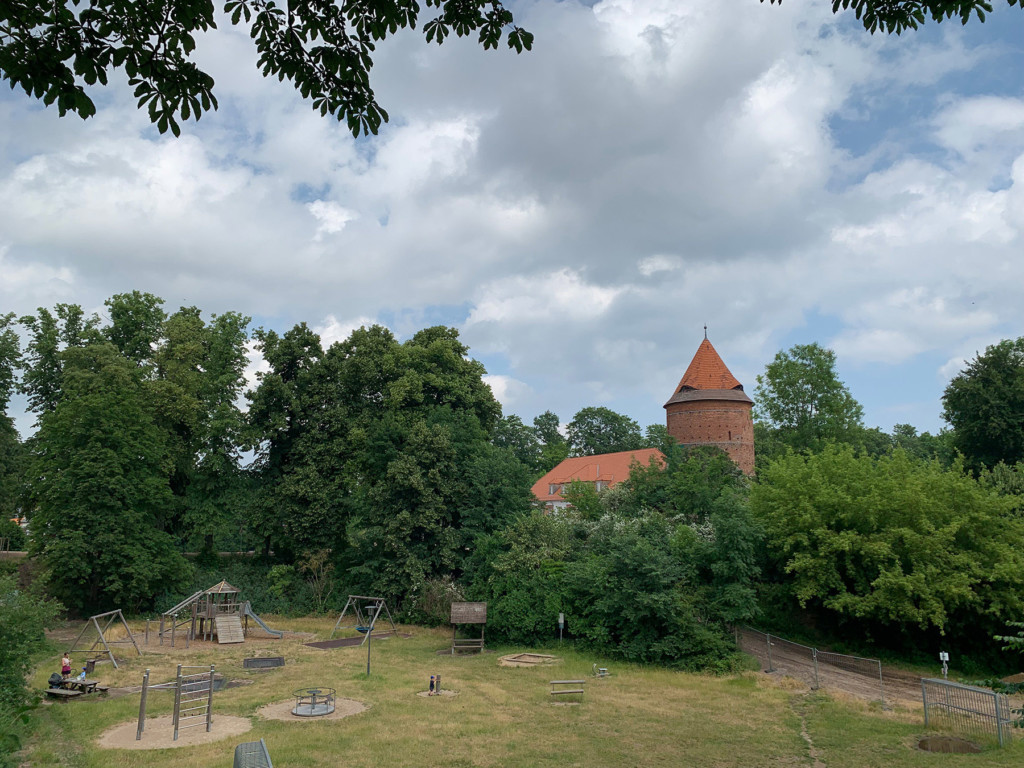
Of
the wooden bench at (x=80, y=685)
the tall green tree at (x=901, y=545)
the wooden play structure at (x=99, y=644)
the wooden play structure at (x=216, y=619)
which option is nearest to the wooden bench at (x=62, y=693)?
the wooden bench at (x=80, y=685)

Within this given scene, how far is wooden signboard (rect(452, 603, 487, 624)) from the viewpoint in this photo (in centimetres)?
2548

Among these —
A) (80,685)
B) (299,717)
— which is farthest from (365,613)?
(299,717)

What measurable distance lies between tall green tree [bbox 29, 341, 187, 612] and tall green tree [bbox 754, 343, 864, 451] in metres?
36.0

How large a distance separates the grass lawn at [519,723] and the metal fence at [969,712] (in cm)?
49

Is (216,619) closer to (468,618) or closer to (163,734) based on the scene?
(468,618)

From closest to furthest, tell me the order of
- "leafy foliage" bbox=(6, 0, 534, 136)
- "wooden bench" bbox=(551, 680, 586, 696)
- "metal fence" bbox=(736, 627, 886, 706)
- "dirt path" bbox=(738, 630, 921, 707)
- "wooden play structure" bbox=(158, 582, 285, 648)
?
"leafy foliage" bbox=(6, 0, 534, 136), "wooden bench" bbox=(551, 680, 586, 696), "dirt path" bbox=(738, 630, 921, 707), "metal fence" bbox=(736, 627, 886, 706), "wooden play structure" bbox=(158, 582, 285, 648)

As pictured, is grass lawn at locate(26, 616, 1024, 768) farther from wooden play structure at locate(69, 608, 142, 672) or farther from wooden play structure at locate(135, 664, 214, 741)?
wooden play structure at locate(135, 664, 214, 741)

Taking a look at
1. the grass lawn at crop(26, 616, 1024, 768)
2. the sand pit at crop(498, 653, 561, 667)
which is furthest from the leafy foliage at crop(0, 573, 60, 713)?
the sand pit at crop(498, 653, 561, 667)

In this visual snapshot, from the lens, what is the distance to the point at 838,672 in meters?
22.7

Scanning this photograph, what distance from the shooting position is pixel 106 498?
30391 mm

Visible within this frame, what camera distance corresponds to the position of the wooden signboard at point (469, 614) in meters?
25.5

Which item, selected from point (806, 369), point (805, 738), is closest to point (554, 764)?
point (805, 738)

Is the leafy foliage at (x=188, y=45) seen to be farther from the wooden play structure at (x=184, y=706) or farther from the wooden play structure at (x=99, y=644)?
the wooden play structure at (x=99, y=644)

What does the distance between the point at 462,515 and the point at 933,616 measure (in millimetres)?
18876
